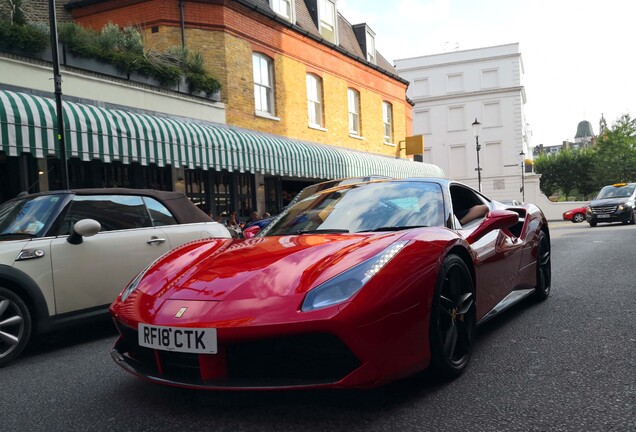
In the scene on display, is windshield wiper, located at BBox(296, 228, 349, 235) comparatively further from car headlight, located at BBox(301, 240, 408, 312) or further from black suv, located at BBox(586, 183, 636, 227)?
black suv, located at BBox(586, 183, 636, 227)

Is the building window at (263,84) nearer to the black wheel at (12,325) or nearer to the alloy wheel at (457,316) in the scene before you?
the black wheel at (12,325)

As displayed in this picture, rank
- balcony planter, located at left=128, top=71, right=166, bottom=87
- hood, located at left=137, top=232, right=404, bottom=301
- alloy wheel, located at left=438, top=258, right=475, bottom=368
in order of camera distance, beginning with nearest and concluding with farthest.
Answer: hood, located at left=137, top=232, right=404, bottom=301, alloy wheel, located at left=438, top=258, right=475, bottom=368, balcony planter, located at left=128, top=71, right=166, bottom=87

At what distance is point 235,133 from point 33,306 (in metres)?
9.66

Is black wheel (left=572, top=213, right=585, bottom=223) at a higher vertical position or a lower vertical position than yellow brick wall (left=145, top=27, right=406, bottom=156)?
lower

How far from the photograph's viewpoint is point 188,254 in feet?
11.3

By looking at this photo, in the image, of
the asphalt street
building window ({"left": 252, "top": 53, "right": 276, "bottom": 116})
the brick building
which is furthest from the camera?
building window ({"left": 252, "top": 53, "right": 276, "bottom": 116})

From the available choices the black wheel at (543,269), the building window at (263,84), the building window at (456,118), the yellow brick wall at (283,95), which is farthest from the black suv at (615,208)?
the building window at (456,118)

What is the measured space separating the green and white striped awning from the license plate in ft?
23.6

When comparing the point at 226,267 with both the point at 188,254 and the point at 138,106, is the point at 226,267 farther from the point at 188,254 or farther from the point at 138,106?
the point at 138,106

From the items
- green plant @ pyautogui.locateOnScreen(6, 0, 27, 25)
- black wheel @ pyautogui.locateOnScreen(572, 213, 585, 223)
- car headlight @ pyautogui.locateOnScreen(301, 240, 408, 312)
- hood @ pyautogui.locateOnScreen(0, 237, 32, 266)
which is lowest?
black wheel @ pyautogui.locateOnScreen(572, 213, 585, 223)

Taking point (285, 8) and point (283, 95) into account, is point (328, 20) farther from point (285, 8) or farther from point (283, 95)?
point (283, 95)

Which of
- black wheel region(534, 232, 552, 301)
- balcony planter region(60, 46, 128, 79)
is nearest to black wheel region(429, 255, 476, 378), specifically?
black wheel region(534, 232, 552, 301)

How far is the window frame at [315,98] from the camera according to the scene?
1859 cm

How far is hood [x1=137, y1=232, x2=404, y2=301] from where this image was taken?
261cm
